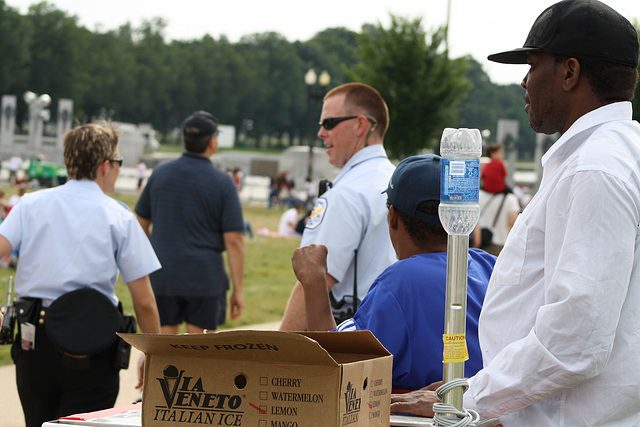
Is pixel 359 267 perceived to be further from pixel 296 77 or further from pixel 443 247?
pixel 296 77

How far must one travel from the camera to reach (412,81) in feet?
120

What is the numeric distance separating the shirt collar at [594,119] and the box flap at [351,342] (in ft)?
2.27

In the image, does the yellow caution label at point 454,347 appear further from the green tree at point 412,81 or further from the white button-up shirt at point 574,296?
the green tree at point 412,81

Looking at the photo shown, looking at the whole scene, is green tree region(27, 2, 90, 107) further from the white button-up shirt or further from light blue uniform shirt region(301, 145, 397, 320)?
the white button-up shirt

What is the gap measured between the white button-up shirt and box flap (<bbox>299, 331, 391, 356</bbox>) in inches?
10.7

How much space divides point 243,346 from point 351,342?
0.31 m

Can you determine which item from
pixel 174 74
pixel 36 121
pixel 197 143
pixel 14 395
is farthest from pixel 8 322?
pixel 174 74

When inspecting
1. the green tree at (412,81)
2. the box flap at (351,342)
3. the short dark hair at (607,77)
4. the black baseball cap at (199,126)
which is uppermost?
the green tree at (412,81)

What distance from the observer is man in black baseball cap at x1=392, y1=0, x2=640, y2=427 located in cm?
192

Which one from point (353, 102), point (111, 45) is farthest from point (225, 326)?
point (111, 45)

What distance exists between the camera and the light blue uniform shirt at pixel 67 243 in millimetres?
4043

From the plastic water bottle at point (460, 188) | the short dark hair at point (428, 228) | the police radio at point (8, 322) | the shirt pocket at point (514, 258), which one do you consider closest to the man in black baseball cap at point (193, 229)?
the police radio at point (8, 322)

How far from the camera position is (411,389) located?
105 inches

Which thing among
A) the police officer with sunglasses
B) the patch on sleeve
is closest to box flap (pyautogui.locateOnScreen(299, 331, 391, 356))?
the police officer with sunglasses
